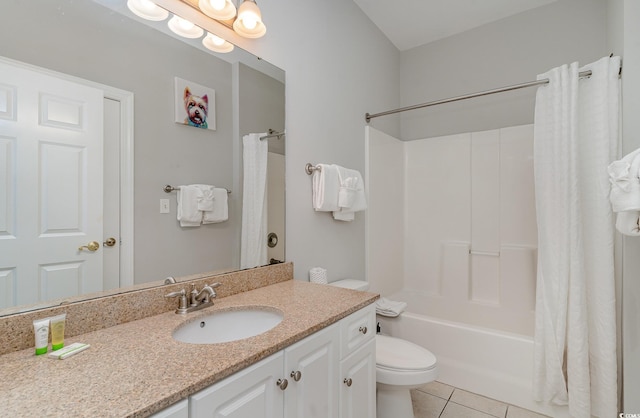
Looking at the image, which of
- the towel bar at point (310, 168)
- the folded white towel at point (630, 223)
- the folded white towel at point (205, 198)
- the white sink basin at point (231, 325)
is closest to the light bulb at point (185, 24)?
the folded white towel at point (205, 198)

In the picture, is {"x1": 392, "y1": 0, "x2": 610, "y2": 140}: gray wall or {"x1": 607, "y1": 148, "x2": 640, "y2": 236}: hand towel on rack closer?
{"x1": 607, "y1": 148, "x2": 640, "y2": 236}: hand towel on rack

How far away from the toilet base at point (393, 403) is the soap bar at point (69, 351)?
1.36 metres

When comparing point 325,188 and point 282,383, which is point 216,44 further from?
point 282,383

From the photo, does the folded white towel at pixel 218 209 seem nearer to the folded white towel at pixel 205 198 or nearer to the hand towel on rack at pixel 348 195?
the folded white towel at pixel 205 198

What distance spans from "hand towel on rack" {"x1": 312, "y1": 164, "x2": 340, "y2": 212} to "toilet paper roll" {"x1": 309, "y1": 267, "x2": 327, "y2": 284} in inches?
14.1

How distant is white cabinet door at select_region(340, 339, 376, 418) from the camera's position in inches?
47.6

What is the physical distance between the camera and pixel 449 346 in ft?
6.92

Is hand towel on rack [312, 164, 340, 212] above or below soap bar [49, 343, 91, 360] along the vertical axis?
above

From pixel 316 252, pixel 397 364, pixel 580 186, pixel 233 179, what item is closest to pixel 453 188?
pixel 580 186

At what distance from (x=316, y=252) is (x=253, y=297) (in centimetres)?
63

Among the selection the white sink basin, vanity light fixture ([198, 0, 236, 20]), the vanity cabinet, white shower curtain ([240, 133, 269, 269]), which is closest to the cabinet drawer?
the vanity cabinet

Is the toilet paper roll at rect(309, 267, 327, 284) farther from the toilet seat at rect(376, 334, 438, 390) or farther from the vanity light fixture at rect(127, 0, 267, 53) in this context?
the vanity light fixture at rect(127, 0, 267, 53)

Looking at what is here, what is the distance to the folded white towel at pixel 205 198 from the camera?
133 centimetres

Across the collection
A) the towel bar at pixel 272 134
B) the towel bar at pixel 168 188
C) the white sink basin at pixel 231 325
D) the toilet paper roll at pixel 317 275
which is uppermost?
the towel bar at pixel 272 134
